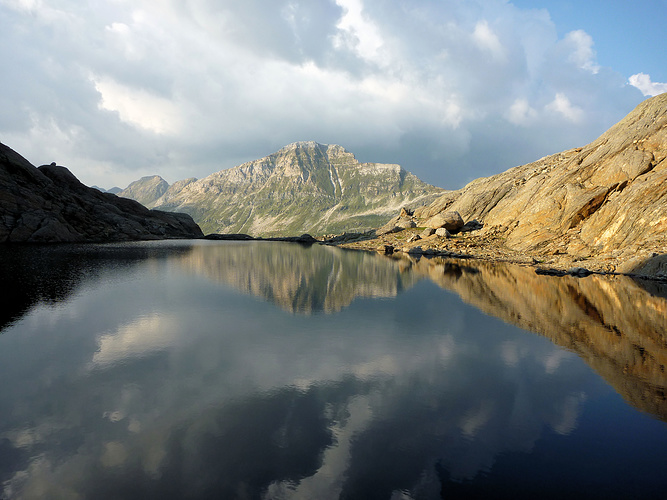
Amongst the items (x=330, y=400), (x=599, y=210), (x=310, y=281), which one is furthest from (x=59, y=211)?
(x=599, y=210)

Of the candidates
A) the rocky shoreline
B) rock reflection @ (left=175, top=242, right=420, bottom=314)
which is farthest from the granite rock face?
rock reflection @ (left=175, top=242, right=420, bottom=314)

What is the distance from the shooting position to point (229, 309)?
32656mm

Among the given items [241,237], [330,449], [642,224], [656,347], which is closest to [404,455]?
[330,449]

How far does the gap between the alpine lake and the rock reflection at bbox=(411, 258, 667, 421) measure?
0.67 feet

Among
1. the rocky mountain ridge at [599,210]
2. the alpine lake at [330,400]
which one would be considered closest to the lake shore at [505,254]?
the rocky mountain ridge at [599,210]

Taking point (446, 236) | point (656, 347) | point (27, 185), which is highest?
point (27, 185)

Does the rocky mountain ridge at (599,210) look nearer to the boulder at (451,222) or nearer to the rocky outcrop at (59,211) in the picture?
the boulder at (451,222)

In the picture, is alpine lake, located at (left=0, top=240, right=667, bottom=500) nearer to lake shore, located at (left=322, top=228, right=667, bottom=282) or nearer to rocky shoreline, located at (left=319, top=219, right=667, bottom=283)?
lake shore, located at (left=322, top=228, right=667, bottom=282)

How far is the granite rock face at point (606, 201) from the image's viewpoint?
56.1 metres

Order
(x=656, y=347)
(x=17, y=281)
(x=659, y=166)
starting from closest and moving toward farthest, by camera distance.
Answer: (x=656, y=347) → (x=17, y=281) → (x=659, y=166)

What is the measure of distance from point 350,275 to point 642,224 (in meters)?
49.2

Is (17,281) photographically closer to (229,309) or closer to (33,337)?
(33,337)

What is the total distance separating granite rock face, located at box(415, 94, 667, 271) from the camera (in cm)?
5612

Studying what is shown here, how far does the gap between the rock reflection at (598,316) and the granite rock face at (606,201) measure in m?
15.9
